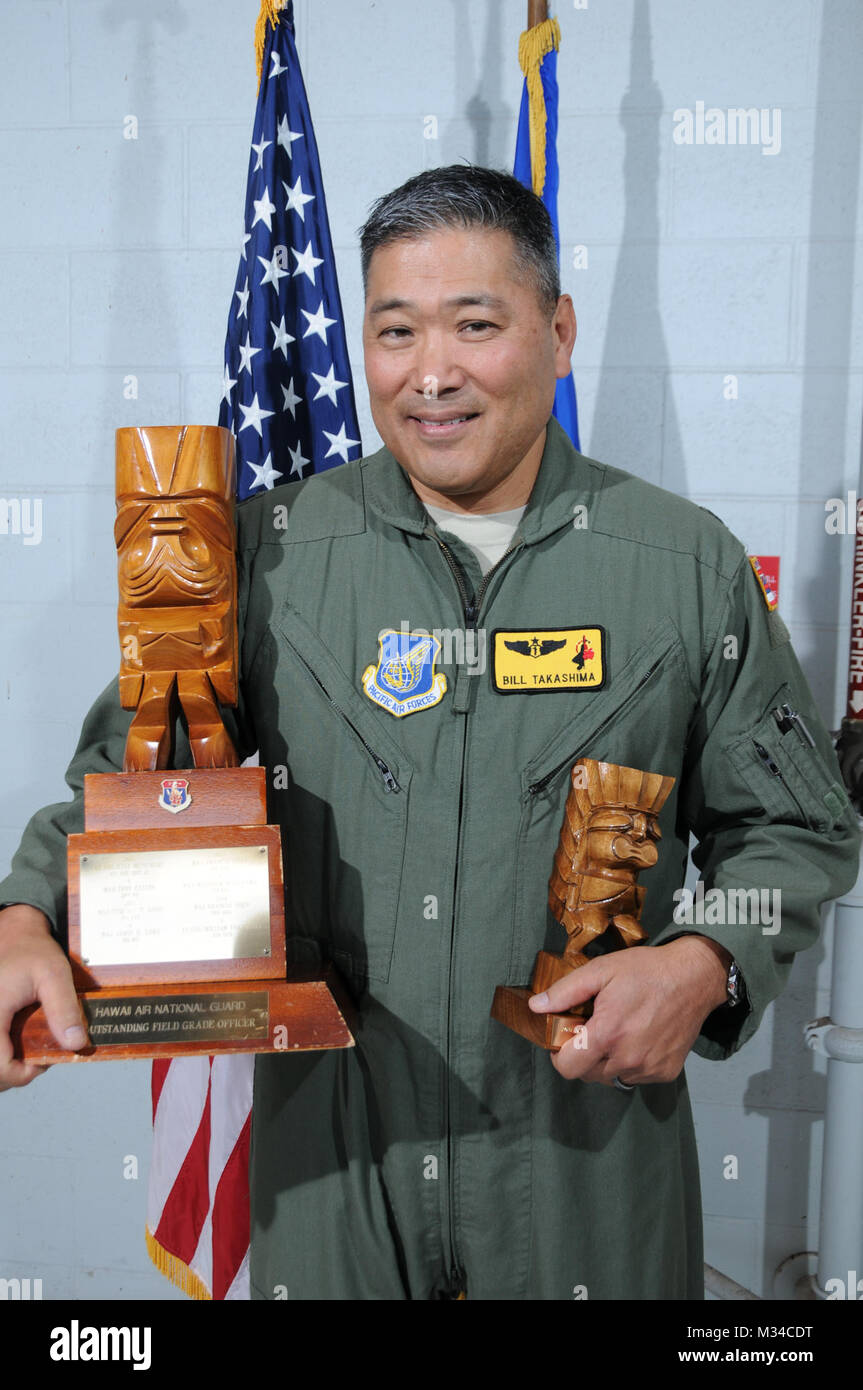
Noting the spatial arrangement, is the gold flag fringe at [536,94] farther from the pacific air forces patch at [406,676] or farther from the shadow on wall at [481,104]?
the pacific air forces patch at [406,676]

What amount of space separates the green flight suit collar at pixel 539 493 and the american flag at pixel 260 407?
0.58 m

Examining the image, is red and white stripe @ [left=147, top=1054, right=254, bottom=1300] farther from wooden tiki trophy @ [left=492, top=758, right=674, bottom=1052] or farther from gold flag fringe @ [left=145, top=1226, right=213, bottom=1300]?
wooden tiki trophy @ [left=492, top=758, right=674, bottom=1052]

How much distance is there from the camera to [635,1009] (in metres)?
1.07

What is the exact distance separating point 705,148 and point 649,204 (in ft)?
0.44

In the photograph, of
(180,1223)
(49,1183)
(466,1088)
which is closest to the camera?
(466,1088)

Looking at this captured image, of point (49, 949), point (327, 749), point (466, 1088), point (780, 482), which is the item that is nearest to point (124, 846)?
point (49, 949)

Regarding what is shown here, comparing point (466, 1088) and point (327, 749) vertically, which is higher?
point (327, 749)

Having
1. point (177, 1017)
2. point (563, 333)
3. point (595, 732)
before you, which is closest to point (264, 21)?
point (563, 333)

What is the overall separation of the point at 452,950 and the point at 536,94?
4.61 feet

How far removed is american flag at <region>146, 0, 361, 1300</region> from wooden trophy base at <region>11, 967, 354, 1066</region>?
2.87 feet

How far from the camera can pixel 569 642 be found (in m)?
1.23

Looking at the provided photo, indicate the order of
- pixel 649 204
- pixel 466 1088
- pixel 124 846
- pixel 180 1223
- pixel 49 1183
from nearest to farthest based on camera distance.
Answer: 1. pixel 124 846
2. pixel 466 1088
3. pixel 180 1223
4. pixel 649 204
5. pixel 49 1183

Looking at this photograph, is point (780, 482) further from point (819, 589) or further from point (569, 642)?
point (569, 642)

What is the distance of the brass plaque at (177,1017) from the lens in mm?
992
